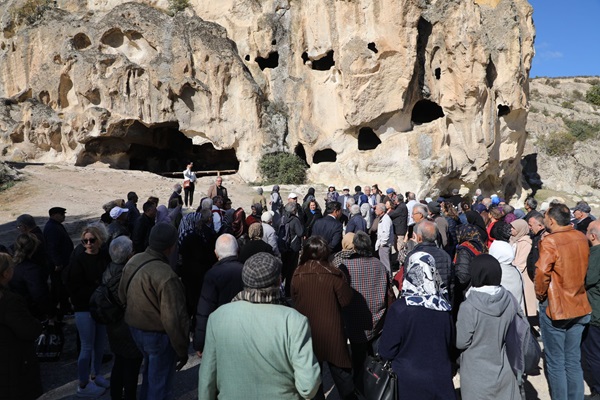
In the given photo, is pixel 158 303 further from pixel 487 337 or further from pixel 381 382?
pixel 487 337

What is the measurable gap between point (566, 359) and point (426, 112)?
2033 cm

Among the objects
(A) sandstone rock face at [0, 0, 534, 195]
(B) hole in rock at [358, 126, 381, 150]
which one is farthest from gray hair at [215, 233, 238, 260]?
(B) hole in rock at [358, 126, 381, 150]

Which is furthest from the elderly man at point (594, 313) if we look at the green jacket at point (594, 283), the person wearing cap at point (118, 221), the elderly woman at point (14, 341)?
the person wearing cap at point (118, 221)

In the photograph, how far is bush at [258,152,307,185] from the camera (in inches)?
805

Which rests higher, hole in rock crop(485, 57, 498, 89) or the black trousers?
hole in rock crop(485, 57, 498, 89)

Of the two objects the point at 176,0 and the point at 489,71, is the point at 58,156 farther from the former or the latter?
the point at 489,71

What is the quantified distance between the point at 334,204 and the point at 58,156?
61.8 feet

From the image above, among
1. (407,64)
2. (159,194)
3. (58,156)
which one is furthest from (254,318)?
(58,156)

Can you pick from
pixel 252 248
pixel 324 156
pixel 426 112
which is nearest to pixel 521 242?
pixel 252 248

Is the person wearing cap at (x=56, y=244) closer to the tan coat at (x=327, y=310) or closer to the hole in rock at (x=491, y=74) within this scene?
the tan coat at (x=327, y=310)

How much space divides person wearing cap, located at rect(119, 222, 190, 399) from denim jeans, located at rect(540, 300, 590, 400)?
3396 millimetres

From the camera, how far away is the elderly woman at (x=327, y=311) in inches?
137

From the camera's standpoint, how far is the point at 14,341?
10.0 feet

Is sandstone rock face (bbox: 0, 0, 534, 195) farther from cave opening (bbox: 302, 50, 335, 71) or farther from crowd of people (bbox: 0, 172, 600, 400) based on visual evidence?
crowd of people (bbox: 0, 172, 600, 400)
